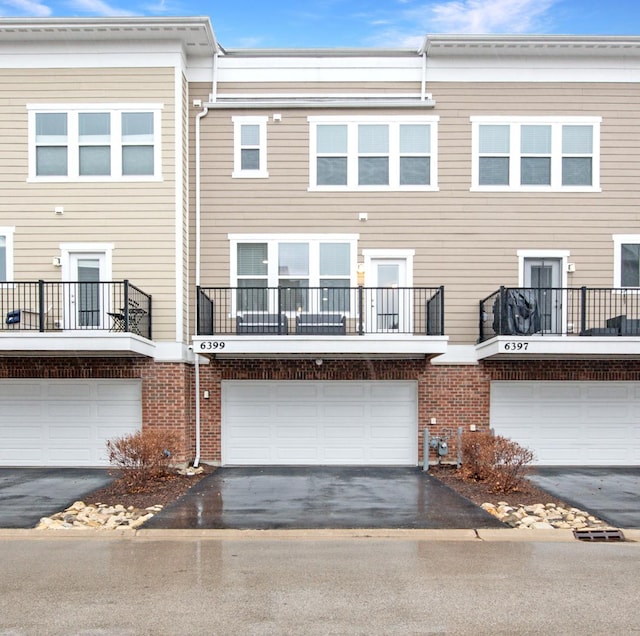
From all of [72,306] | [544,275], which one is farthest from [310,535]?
[544,275]

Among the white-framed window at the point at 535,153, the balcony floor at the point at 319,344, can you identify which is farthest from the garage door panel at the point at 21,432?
the white-framed window at the point at 535,153

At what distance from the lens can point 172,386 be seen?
13102mm

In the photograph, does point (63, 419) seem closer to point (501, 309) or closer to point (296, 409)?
point (296, 409)

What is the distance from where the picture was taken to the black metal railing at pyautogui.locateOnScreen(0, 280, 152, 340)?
12.8 metres

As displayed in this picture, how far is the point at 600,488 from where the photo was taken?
36.3ft

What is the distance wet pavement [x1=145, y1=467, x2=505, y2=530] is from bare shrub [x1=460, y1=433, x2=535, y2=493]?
2.41ft

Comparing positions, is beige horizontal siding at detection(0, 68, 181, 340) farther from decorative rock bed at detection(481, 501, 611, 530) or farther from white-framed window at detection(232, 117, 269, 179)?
decorative rock bed at detection(481, 501, 611, 530)

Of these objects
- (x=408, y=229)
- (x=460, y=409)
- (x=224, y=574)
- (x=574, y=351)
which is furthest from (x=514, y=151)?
(x=224, y=574)

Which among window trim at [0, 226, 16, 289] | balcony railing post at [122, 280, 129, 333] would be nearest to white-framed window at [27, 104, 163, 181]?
window trim at [0, 226, 16, 289]

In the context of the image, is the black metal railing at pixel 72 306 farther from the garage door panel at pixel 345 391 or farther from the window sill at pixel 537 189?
the window sill at pixel 537 189

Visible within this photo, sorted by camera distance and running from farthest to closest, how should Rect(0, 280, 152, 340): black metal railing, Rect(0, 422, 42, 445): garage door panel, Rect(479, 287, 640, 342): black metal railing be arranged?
Rect(0, 422, 42, 445): garage door panel, Rect(479, 287, 640, 342): black metal railing, Rect(0, 280, 152, 340): black metal railing

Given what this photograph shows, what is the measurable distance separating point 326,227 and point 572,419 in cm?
693

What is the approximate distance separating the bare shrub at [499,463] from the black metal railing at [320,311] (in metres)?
2.72

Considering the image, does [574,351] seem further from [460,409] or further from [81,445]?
[81,445]
